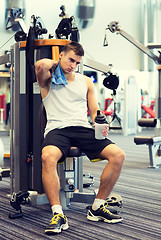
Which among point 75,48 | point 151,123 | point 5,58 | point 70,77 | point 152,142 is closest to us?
point 75,48

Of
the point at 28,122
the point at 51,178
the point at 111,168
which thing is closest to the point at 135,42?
the point at 28,122

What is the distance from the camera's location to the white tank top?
2465 millimetres

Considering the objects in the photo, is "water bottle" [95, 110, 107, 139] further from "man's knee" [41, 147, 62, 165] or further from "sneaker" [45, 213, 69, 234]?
"sneaker" [45, 213, 69, 234]

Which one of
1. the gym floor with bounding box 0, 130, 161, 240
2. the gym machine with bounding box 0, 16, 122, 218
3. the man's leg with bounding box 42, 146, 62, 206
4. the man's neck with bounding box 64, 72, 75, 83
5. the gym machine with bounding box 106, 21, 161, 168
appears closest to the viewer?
the gym floor with bounding box 0, 130, 161, 240

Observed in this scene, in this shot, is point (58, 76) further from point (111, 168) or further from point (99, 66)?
point (111, 168)

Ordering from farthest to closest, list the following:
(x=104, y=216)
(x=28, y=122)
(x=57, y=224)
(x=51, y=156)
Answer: (x=28, y=122)
(x=104, y=216)
(x=51, y=156)
(x=57, y=224)

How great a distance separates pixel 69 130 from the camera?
2.44 meters

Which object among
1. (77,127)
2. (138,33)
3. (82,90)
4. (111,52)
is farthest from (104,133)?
(138,33)

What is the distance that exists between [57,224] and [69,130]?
0.60 meters

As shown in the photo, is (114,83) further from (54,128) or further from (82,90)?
(54,128)

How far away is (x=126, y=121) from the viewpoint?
8406 mm

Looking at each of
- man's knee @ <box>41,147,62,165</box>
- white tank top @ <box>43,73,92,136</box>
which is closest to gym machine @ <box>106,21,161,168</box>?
white tank top @ <box>43,73,92,136</box>

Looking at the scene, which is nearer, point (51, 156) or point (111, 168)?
point (51, 156)

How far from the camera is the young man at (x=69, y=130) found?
7.25ft
